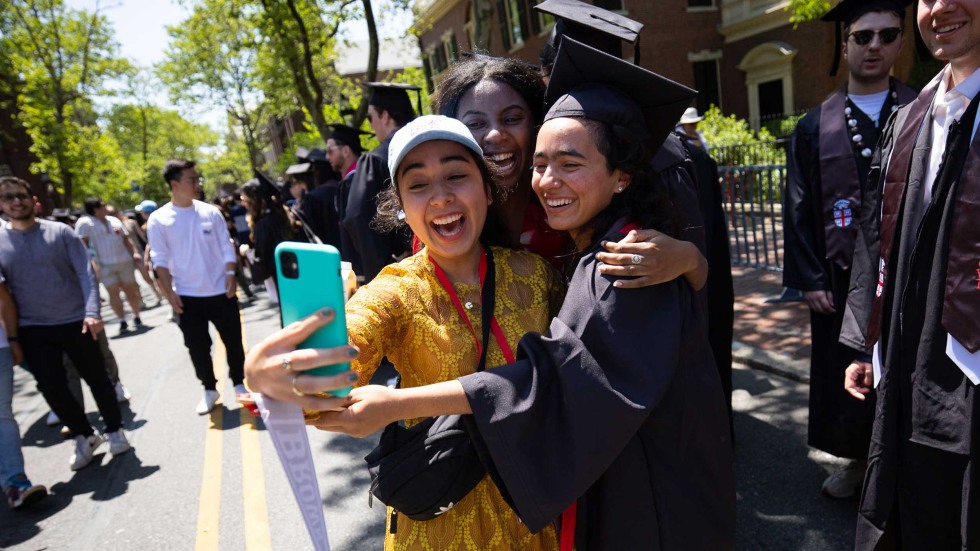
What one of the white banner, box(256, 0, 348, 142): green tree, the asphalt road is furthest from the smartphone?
box(256, 0, 348, 142): green tree

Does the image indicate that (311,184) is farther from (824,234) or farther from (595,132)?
(595,132)

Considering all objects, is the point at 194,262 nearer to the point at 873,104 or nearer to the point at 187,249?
the point at 187,249

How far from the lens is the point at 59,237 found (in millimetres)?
4707

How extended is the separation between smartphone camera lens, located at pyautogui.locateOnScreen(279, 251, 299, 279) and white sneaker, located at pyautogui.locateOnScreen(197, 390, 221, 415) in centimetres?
531

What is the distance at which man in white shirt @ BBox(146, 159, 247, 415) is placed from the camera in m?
5.42

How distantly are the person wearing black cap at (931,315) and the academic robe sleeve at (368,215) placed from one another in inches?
105

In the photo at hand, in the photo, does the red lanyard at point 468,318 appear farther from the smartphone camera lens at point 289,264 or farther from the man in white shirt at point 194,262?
the man in white shirt at point 194,262

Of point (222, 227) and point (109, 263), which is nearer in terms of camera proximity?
point (222, 227)

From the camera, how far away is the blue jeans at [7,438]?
4.09 m

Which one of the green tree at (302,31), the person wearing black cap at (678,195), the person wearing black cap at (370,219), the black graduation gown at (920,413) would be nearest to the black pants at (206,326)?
the person wearing black cap at (370,219)

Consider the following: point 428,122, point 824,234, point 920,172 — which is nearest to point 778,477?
point 824,234

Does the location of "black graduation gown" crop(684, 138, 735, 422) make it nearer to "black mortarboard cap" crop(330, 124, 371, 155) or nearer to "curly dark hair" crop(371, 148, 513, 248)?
"curly dark hair" crop(371, 148, 513, 248)

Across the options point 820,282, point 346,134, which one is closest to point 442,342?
point 820,282

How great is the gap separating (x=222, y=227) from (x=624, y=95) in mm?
5043
